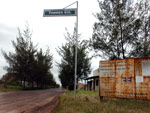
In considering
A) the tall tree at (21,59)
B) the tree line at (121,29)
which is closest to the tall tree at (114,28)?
the tree line at (121,29)

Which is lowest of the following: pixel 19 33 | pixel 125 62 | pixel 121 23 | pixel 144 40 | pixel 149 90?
pixel 149 90

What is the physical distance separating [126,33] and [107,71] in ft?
11.6

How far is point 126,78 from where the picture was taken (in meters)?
8.44

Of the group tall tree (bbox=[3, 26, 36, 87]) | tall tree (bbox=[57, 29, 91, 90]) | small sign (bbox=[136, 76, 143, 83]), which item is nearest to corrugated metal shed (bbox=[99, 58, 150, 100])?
small sign (bbox=[136, 76, 143, 83])

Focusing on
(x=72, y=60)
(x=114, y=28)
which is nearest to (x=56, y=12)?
(x=114, y=28)

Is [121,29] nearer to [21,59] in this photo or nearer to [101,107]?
[101,107]

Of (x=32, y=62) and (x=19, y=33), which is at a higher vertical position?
(x=19, y=33)

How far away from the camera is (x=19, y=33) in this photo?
32219 mm

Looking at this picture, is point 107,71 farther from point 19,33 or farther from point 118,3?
point 19,33

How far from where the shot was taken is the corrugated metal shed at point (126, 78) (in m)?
7.89

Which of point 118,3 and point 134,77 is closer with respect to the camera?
point 134,77

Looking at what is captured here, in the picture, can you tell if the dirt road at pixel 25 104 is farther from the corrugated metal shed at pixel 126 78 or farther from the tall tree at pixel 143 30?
the tall tree at pixel 143 30

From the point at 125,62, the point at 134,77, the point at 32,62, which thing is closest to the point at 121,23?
the point at 125,62

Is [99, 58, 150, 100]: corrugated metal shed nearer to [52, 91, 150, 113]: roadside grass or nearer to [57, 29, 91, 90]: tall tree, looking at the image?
[52, 91, 150, 113]: roadside grass
